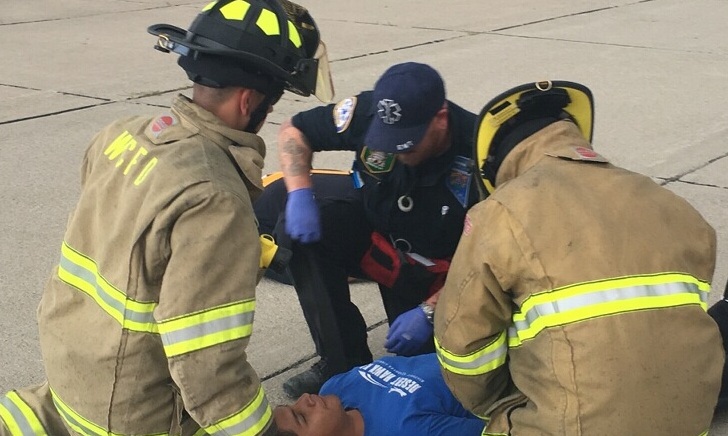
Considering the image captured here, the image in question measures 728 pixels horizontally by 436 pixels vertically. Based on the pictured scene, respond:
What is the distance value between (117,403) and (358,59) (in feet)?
21.8

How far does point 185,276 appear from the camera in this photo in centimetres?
229

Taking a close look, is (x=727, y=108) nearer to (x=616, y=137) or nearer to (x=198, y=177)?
(x=616, y=137)

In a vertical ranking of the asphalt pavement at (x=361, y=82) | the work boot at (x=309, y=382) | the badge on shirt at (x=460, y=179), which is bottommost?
the asphalt pavement at (x=361, y=82)

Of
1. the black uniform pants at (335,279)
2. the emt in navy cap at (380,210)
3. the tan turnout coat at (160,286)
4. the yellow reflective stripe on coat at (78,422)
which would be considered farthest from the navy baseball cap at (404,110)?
the yellow reflective stripe on coat at (78,422)

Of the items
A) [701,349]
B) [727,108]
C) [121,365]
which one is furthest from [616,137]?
[121,365]

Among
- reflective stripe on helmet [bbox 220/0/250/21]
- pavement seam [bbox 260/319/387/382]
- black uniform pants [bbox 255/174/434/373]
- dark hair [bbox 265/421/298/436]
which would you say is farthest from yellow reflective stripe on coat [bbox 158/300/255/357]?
pavement seam [bbox 260/319/387/382]

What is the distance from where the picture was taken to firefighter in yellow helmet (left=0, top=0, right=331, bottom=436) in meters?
2.31

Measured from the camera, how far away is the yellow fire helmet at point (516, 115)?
257cm

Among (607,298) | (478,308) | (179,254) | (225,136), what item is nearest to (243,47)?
(225,136)

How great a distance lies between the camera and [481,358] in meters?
2.49

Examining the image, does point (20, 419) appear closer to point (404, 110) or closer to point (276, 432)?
point (276, 432)

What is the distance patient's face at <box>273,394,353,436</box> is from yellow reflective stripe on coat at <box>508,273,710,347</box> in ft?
2.65

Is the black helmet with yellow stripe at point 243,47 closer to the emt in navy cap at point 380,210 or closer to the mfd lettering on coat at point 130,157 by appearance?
the mfd lettering on coat at point 130,157

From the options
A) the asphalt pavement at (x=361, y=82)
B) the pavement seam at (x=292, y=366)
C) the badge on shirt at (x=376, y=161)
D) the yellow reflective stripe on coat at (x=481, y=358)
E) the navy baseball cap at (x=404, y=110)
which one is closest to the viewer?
the yellow reflective stripe on coat at (x=481, y=358)
